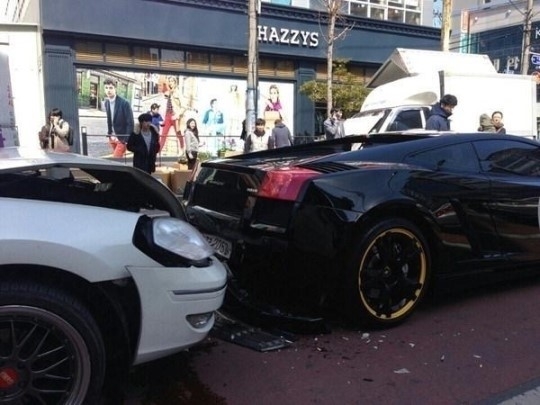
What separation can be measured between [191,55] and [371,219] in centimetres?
1583

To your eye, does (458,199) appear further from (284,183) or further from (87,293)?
(87,293)

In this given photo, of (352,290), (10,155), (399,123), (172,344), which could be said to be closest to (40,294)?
(172,344)

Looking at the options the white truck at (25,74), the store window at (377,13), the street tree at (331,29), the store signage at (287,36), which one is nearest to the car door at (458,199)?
the street tree at (331,29)

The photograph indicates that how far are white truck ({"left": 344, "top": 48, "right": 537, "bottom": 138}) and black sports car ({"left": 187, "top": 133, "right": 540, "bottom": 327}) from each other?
28.2 feet

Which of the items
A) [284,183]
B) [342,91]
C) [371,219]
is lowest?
[371,219]

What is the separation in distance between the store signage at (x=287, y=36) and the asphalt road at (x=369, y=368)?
649 inches

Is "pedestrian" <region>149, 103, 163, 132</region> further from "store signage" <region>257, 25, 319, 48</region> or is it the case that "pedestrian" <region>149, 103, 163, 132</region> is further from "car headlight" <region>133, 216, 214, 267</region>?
"car headlight" <region>133, 216, 214, 267</region>

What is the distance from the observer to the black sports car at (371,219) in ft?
12.5

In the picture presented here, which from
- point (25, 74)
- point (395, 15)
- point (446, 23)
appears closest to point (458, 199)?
point (25, 74)

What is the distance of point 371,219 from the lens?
12.7 feet

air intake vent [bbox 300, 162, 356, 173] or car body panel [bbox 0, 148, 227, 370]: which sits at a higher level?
air intake vent [bbox 300, 162, 356, 173]

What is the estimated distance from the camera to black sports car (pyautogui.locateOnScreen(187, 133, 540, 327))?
381 cm

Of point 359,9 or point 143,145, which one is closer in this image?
point 143,145

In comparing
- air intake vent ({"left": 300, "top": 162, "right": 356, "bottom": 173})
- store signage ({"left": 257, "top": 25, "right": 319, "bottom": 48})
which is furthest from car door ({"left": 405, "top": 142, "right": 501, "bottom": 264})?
store signage ({"left": 257, "top": 25, "right": 319, "bottom": 48})
